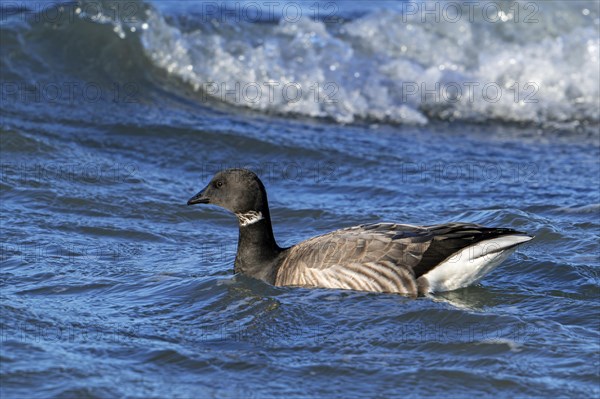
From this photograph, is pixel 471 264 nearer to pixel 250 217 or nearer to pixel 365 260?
pixel 365 260

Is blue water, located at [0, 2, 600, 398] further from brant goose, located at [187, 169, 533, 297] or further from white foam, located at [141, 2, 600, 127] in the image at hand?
brant goose, located at [187, 169, 533, 297]

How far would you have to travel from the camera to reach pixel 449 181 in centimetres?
1139

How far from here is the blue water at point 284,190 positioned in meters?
6.35

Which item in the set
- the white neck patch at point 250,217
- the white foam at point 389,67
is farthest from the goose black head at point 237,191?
the white foam at point 389,67

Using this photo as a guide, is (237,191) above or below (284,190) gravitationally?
above

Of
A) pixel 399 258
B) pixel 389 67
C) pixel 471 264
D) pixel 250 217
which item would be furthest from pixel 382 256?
pixel 389 67

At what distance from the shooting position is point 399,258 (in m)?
7.76

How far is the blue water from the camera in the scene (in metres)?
6.35

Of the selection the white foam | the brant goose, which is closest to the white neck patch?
the brant goose

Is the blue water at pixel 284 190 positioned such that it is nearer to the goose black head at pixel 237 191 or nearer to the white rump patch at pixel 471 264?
the white rump patch at pixel 471 264

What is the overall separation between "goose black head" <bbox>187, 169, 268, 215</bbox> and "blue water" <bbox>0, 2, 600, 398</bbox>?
2.01 feet

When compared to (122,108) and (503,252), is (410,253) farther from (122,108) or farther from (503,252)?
(122,108)

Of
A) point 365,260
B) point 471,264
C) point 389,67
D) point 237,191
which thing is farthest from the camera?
point 389,67

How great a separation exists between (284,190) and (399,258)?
3.55 metres
